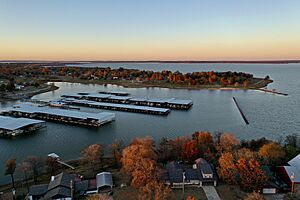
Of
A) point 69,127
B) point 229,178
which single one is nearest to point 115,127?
point 69,127

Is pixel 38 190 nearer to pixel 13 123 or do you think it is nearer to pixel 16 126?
pixel 16 126

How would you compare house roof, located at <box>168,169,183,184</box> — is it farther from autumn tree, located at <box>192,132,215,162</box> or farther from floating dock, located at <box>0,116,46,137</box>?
floating dock, located at <box>0,116,46,137</box>

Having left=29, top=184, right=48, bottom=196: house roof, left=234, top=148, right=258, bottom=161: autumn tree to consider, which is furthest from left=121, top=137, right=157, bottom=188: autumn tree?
left=234, top=148, right=258, bottom=161: autumn tree

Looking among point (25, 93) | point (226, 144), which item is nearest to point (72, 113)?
point (226, 144)

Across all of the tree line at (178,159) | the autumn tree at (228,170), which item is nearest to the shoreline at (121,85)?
the tree line at (178,159)

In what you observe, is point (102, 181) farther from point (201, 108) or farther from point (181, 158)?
point (201, 108)

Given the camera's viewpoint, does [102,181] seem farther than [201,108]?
No

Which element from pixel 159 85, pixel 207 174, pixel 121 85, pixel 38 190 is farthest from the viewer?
pixel 121 85

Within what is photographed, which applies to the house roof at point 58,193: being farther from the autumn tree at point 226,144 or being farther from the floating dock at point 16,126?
the floating dock at point 16,126
